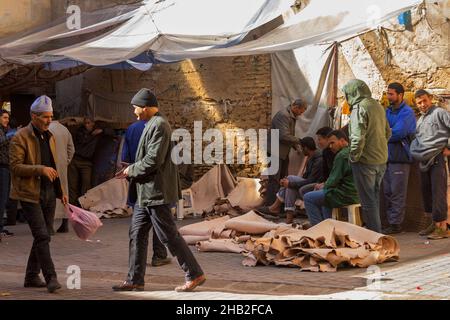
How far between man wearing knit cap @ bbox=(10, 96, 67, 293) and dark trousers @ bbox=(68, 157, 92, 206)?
663 cm

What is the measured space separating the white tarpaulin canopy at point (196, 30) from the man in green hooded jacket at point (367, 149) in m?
1.83

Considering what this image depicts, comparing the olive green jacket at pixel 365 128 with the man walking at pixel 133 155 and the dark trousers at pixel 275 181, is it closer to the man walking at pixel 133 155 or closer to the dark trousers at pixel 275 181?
the man walking at pixel 133 155

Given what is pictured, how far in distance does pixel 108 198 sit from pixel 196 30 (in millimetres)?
3609

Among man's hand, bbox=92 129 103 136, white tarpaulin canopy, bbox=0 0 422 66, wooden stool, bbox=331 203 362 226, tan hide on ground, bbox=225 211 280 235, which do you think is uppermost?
white tarpaulin canopy, bbox=0 0 422 66

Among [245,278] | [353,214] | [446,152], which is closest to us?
[245,278]

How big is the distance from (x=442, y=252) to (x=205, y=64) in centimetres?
697

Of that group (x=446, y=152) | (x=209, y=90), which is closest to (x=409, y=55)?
(x=446, y=152)

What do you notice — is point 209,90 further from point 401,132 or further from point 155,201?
point 155,201

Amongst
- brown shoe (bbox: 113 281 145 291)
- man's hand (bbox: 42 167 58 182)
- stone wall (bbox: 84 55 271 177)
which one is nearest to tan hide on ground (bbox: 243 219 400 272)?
brown shoe (bbox: 113 281 145 291)

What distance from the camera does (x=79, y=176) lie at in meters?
14.5

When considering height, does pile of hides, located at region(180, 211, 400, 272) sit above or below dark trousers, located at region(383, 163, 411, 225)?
below

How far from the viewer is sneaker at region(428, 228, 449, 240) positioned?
1002cm

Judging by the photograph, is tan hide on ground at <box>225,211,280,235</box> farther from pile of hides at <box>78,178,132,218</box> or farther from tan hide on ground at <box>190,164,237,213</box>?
pile of hides at <box>78,178,132,218</box>
